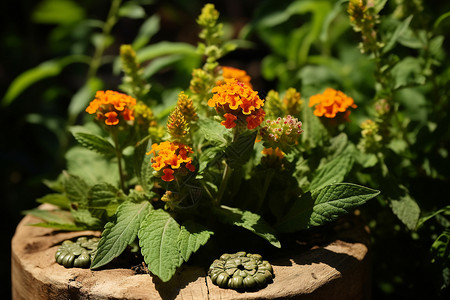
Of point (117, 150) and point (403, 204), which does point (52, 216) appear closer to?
point (117, 150)

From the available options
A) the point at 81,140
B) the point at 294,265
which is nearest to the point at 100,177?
the point at 81,140

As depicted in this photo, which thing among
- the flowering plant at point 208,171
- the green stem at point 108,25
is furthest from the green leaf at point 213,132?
the green stem at point 108,25

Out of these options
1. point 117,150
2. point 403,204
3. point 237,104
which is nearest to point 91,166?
point 117,150

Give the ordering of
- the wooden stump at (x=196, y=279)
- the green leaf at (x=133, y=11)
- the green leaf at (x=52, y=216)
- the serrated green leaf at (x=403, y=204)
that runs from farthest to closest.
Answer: the green leaf at (x=133, y=11) < the green leaf at (x=52, y=216) < the serrated green leaf at (x=403, y=204) < the wooden stump at (x=196, y=279)

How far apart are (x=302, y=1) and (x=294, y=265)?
1.30 meters

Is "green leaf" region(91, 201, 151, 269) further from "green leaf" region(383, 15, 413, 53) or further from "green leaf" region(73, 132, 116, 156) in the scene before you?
"green leaf" region(383, 15, 413, 53)

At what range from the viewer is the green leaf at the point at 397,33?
1.33 m

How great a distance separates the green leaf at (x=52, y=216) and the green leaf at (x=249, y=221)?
519 mm

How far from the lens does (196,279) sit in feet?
3.53

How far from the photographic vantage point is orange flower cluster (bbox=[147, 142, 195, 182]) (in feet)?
3.47

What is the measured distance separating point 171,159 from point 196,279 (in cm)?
30

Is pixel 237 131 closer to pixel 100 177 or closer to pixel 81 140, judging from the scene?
pixel 81 140

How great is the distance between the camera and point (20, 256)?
1.23 m

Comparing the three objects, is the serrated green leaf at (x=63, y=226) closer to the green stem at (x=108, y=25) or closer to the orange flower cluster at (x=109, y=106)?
the orange flower cluster at (x=109, y=106)
